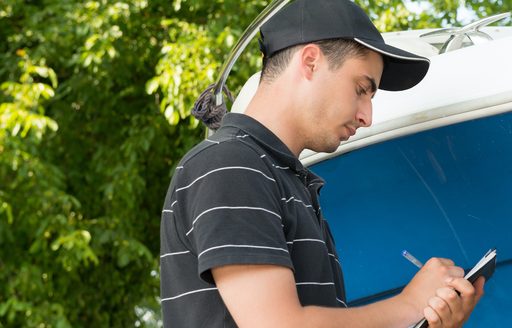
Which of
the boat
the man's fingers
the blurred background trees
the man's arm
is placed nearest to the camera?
the man's arm

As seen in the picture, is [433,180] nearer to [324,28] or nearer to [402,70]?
[402,70]

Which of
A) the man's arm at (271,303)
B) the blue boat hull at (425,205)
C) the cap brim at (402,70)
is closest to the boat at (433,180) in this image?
the blue boat hull at (425,205)

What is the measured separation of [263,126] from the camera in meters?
1.51

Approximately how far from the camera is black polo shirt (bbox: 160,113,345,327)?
52.1 inches

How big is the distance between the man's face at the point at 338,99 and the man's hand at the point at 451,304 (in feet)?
0.90

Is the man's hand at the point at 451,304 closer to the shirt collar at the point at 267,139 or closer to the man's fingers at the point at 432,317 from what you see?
the man's fingers at the point at 432,317

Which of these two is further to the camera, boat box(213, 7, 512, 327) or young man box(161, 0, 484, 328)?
boat box(213, 7, 512, 327)

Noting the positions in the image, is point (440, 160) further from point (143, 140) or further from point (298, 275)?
point (143, 140)

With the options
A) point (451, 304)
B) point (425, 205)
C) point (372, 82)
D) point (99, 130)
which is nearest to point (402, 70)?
point (372, 82)

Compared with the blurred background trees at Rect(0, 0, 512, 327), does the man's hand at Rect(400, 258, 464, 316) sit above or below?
above

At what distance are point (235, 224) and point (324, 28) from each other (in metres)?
0.38

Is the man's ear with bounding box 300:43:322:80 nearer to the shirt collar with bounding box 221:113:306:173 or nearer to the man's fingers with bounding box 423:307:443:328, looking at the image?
the shirt collar with bounding box 221:113:306:173

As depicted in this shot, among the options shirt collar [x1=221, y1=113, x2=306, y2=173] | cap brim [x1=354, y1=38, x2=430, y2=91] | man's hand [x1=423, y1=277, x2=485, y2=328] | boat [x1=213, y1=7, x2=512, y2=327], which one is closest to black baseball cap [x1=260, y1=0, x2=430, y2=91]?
cap brim [x1=354, y1=38, x2=430, y2=91]

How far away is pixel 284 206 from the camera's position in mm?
1400
